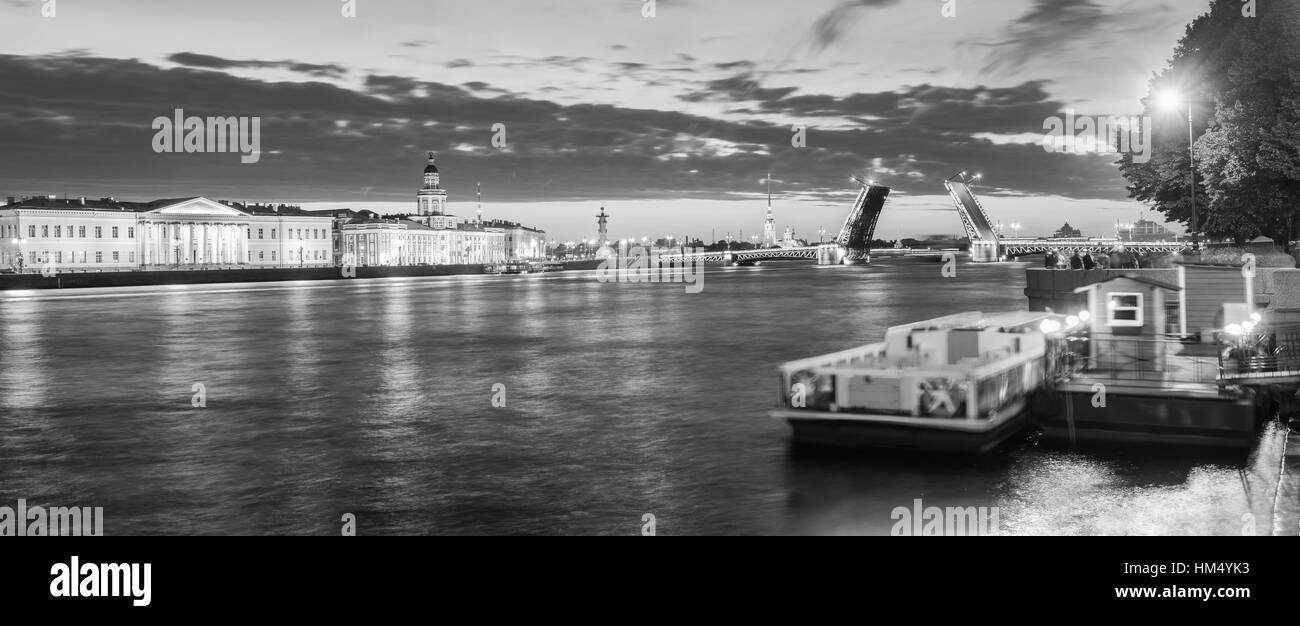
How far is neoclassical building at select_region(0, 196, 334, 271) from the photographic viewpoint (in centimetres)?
12725

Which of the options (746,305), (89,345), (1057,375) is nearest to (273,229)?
(746,305)

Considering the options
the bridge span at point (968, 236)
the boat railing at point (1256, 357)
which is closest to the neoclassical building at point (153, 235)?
the bridge span at point (968, 236)

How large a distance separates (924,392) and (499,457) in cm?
631

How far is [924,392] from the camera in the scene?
48.7 feet

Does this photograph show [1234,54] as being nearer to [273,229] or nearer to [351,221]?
[273,229]

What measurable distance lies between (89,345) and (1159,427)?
3451 cm

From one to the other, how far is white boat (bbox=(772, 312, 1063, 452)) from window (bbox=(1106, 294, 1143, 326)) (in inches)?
68.4

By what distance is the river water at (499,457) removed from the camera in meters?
12.2

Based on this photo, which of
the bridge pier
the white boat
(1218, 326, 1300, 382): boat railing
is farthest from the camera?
the bridge pier

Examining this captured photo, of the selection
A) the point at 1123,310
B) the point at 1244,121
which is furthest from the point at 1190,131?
the point at 1123,310

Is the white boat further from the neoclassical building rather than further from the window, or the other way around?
the neoclassical building

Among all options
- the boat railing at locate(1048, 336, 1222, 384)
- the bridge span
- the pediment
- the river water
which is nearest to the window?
the boat railing at locate(1048, 336, 1222, 384)

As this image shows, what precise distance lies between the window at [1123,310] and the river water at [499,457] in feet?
11.8
